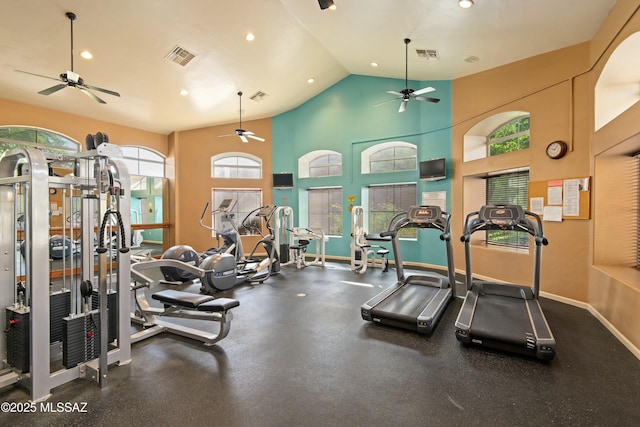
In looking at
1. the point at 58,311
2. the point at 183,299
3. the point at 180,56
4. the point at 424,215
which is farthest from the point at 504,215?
the point at 180,56

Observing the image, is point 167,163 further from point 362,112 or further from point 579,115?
point 579,115

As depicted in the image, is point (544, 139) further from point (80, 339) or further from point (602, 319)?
point (80, 339)

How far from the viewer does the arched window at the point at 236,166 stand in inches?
377

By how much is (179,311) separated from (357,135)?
20.9 feet

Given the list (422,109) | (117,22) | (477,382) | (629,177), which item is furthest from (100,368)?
(422,109)

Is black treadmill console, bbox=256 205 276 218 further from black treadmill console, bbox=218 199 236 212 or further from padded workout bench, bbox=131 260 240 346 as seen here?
padded workout bench, bbox=131 260 240 346

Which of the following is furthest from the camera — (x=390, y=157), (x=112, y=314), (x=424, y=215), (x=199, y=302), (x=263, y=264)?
(x=390, y=157)

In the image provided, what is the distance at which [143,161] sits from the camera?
9.05m

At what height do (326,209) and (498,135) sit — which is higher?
(498,135)

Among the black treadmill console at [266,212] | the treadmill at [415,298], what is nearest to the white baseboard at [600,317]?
the treadmill at [415,298]

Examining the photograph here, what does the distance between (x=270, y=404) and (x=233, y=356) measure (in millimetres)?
892

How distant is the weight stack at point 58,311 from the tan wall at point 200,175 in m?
6.65

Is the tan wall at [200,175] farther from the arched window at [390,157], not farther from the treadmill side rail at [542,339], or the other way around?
the treadmill side rail at [542,339]

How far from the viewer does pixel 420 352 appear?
3055 millimetres
